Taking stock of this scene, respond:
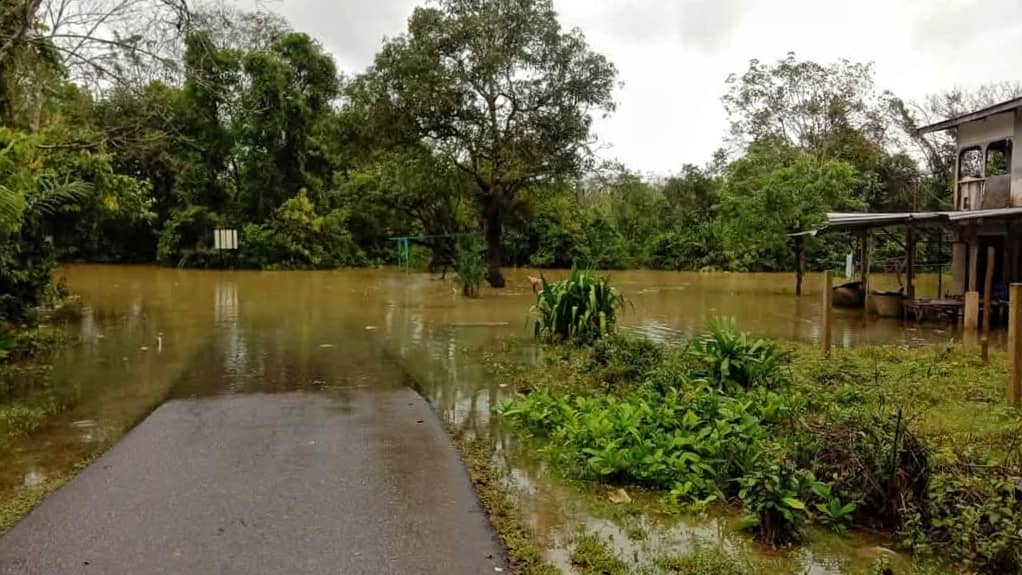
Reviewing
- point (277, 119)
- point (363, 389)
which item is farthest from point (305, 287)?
point (363, 389)

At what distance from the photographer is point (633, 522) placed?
4.07 meters

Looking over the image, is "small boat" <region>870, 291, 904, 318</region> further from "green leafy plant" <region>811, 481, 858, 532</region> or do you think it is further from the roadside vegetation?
"green leafy plant" <region>811, 481, 858, 532</region>

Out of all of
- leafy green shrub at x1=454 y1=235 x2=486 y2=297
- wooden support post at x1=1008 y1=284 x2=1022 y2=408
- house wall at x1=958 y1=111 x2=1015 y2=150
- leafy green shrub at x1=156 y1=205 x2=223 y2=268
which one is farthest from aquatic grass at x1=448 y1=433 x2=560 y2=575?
leafy green shrub at x1=156 y1=205 x2=223 y2=268

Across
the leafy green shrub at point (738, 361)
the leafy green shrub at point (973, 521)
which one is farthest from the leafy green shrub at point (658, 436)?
the leafy green shrub at point (973, 521)

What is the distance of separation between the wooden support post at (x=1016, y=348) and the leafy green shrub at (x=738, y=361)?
1891 mm

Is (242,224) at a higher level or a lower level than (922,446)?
higher

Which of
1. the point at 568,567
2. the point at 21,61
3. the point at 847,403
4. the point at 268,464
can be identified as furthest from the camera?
the point at 21,61

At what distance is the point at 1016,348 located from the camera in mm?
6363

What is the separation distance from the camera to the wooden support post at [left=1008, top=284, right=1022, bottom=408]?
6.34 m

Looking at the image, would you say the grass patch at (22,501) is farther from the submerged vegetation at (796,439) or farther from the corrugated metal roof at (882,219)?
the corrugated metal roof at (882,219)

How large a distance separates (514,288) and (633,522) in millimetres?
19015

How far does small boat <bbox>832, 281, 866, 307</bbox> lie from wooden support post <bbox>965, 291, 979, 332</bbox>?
14.2 ft

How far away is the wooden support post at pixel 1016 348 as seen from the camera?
634 centimetres

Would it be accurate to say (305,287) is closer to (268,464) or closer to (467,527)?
(268,464)
